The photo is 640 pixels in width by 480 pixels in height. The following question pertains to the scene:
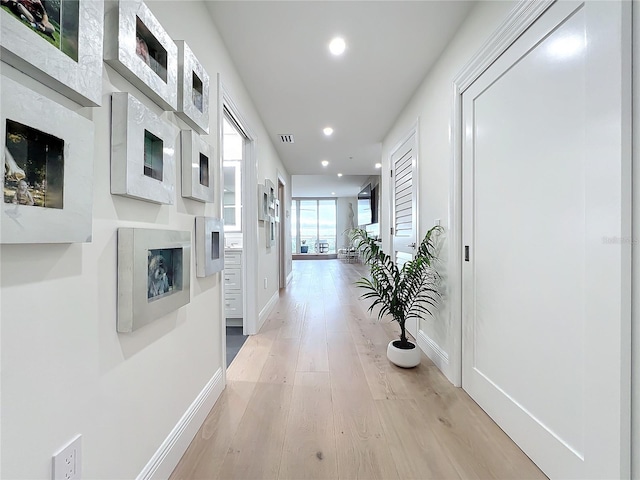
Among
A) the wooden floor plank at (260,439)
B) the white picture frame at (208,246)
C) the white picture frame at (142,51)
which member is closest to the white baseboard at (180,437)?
the wooden floor plank at (260,439)

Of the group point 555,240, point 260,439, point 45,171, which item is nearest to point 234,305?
point 260,439

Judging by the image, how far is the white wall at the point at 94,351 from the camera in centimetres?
64

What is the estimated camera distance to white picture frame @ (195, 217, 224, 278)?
1532mm

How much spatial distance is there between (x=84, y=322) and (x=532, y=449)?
1.82 meters

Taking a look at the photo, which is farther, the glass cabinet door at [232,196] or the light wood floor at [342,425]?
the glass cabinet door at [232,196]

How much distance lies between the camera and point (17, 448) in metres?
0.64

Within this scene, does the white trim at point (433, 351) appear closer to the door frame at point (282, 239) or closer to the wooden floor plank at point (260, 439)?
the wooden floor plank at point (260, 439)

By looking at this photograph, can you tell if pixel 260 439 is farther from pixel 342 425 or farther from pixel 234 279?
pixel 234 279

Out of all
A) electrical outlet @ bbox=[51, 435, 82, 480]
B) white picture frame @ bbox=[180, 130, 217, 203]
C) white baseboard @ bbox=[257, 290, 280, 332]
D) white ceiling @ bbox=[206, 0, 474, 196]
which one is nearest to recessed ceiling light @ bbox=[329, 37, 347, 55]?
white ceiling @ bbox=[206, 0, 474, 196]

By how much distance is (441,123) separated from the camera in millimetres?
2123

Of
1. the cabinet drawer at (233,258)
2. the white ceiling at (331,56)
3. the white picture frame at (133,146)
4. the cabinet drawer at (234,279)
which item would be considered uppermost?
the white ceiling at (331,56)

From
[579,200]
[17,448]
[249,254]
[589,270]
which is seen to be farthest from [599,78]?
[249,254]

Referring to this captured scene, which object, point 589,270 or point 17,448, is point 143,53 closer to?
point 17,448

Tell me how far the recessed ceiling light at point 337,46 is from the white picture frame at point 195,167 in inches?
45.0
